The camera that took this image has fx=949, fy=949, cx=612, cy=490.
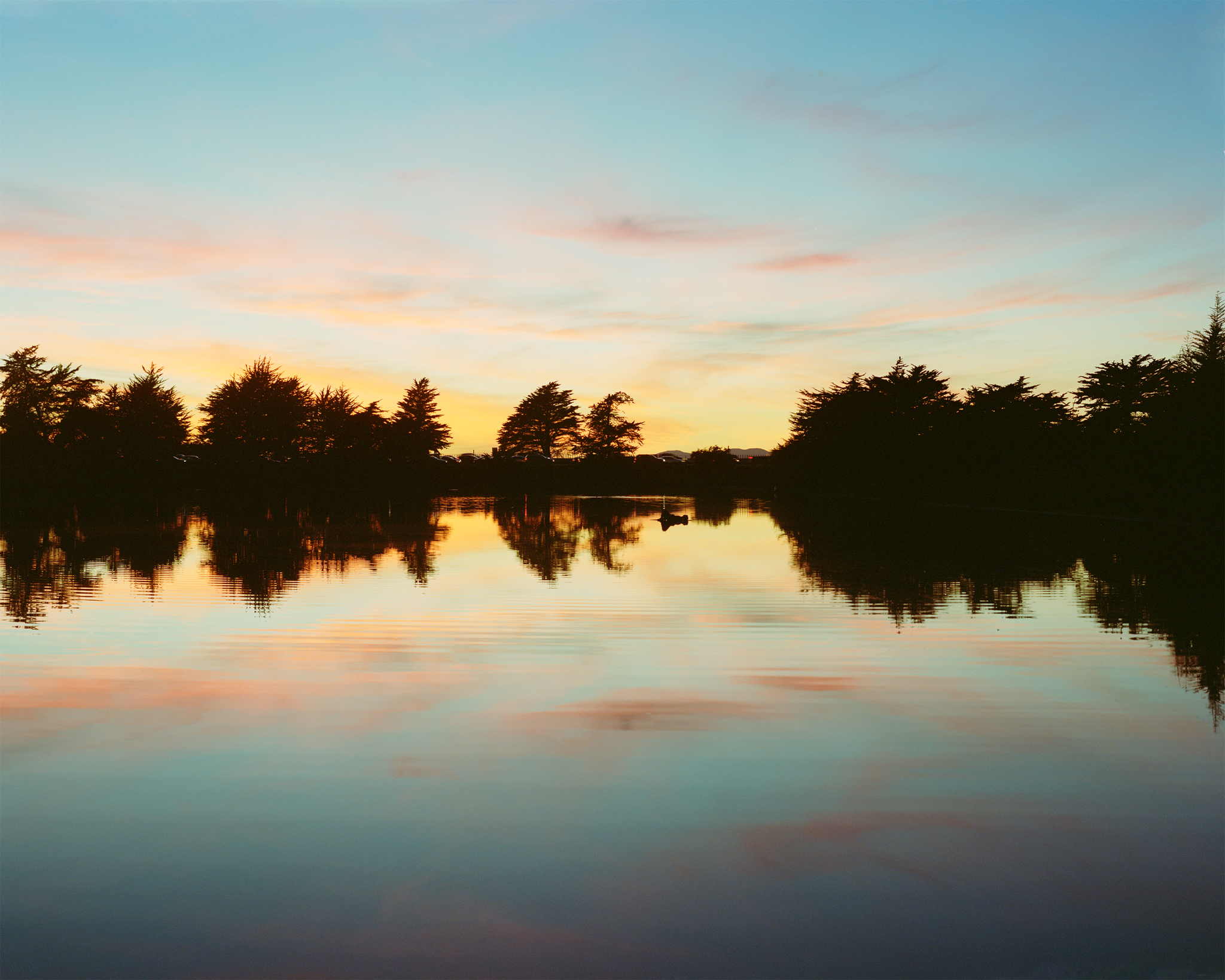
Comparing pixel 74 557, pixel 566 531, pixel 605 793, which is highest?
pixel 74 557

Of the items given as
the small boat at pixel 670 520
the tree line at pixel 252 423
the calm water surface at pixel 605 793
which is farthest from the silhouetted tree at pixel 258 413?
the calm water surface at pixel 605 793

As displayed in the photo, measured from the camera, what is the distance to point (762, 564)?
20.8 meters

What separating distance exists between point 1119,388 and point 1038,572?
43.1 metres

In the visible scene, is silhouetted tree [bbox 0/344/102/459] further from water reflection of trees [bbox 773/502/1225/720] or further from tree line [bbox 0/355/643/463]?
water reflection of trees [bbox 773/502/1225/720]

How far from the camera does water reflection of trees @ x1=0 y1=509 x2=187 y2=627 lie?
Answer: 14.6m

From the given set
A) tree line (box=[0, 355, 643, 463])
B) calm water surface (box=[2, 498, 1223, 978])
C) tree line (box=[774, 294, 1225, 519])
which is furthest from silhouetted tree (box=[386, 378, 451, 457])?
calm water surface (box=[2, 498, 1223, 978])

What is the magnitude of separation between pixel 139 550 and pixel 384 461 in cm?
6151

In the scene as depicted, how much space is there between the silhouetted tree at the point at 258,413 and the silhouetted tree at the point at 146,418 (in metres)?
2.94

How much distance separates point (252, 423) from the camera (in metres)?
87.9

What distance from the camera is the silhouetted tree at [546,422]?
111 m

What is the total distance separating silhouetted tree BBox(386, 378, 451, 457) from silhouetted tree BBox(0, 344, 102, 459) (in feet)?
88.9

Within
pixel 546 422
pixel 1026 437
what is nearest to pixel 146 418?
pixel 546 422

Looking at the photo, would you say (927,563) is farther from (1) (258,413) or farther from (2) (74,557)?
(1) (258,413)

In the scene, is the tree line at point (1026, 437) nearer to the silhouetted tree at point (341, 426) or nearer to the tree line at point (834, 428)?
the tree line at point (834, 428)
